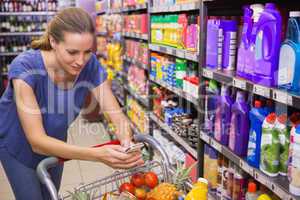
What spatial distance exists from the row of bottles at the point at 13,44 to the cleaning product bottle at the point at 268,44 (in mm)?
7413

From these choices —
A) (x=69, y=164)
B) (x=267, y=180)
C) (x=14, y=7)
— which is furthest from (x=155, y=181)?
(x=14, y=7)

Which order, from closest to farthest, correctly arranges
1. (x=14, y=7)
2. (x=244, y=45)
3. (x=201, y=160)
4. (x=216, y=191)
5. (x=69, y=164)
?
(x=244, y=45)
(x=216, y=191)
(x=201, y=160)
(x=69, y=164)
(x=14, y=7)

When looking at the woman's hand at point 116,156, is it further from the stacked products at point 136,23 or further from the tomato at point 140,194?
the stacked products at point 136,23

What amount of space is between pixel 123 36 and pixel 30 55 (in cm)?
327

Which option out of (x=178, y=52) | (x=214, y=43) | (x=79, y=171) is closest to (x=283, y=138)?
(x=214, y=43)

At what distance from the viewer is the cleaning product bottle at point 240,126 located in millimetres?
2025

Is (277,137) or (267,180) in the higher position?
(277,137)

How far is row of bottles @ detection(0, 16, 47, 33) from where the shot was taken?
803cm

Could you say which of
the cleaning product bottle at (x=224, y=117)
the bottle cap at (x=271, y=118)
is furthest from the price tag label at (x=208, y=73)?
the bottle cap at (x=271, y=118)

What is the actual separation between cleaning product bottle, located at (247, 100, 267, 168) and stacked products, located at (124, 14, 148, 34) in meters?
2.29

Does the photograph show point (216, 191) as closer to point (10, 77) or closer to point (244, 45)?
point (244, 45)

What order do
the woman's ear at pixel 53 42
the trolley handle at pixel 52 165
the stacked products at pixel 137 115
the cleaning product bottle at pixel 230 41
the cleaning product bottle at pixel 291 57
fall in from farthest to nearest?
the stacked products at pixel 137 115 → the cleaning product bottle at pixel 230 41 → the woman's ear at pixel 53 42 → the cleaning product bottle at pixel 291 57 → the trolley handle at pixel 52 165

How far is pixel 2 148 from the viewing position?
2025 millimetres

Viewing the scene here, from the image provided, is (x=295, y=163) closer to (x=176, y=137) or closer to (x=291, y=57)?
(x=291, y=57)
